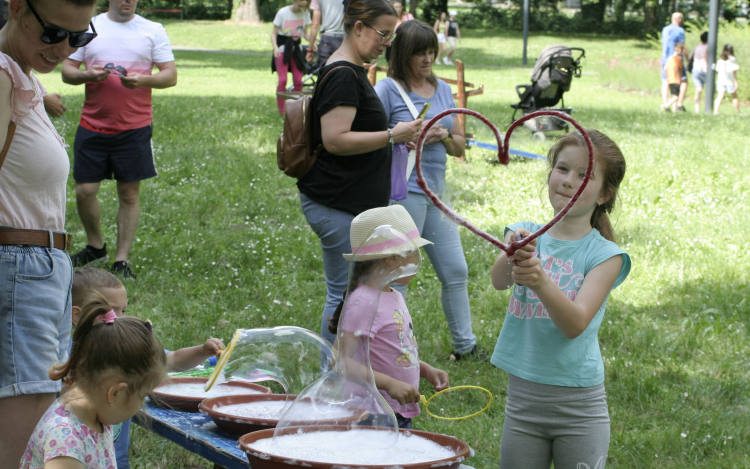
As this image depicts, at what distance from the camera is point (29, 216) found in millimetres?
2307

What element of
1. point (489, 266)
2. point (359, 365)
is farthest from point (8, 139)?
point (489, 266)

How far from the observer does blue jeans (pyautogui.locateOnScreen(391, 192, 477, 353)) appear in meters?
4.31

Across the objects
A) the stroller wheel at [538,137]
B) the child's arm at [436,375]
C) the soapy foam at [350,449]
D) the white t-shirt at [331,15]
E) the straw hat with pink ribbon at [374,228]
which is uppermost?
the white t-shirt at [331,15]

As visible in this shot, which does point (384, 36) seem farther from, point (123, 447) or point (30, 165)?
point (123, 447)

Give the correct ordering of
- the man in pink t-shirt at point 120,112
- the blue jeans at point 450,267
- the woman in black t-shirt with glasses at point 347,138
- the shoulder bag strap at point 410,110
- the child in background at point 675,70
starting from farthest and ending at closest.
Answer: the child in background at point 675,70
the man in pink t-shirt at point 120,112
the blue jeans at point 450,267
the shoulder bag strap at point 410,110
the woman in black t-shirt with glasses at point 347,138

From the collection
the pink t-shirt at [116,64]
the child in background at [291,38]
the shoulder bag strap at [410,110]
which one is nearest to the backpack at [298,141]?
the shoulder bag strap at [410,110]

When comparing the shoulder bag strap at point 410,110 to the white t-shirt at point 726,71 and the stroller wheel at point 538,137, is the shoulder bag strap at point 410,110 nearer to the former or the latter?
the stroller wheel at point 538,137

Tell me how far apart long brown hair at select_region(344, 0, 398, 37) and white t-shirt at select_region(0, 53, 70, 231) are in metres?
1.62

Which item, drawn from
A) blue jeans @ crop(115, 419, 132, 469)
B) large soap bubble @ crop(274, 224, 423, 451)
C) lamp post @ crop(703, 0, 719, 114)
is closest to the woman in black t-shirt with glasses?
blue jeans @ crop(115, 419, 132, 469)

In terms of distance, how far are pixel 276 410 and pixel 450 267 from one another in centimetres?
181

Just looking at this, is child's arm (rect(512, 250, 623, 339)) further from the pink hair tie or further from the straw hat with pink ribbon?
the pink hair tie

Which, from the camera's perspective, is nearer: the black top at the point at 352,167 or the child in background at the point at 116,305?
the child in background at the point at 116,305

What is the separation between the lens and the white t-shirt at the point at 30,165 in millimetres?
2203

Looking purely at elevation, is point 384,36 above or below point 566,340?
above
